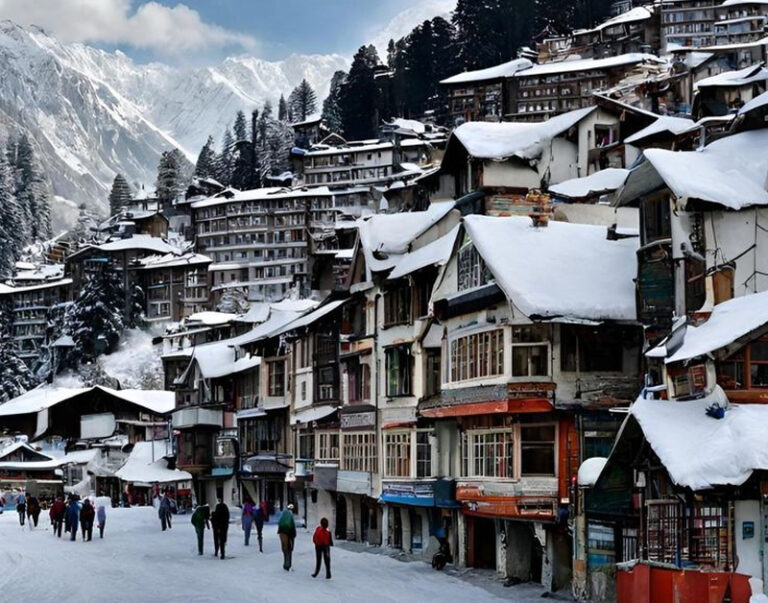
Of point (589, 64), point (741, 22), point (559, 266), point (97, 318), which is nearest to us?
point (559, 266)

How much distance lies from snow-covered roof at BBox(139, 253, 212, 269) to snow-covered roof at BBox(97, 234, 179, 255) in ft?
4.88

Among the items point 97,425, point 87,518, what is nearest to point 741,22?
point 97,425

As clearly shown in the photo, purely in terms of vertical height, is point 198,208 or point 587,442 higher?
point 198,208

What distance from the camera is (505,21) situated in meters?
197

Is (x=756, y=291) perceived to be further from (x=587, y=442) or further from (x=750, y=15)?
(x=750, y=15)

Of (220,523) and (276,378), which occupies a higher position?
(276,378)

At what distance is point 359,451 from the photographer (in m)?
56.6

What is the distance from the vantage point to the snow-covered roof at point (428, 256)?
45325 millimetres

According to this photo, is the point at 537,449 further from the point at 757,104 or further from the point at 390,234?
the point at 390,234

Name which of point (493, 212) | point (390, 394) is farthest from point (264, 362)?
point (493, 212)

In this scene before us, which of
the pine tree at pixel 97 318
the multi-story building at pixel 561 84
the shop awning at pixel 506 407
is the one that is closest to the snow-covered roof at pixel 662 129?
the shop awning at pixel 506 407

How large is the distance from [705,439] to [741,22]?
14048 centimetres

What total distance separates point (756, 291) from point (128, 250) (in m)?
154

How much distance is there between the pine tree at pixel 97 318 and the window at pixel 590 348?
135707 millimetres
